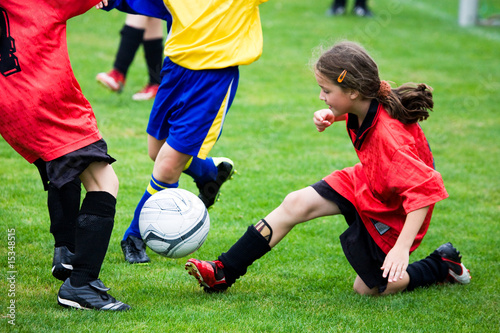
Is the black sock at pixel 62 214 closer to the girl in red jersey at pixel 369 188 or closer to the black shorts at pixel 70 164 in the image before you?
the black shorts at pixel 70 164

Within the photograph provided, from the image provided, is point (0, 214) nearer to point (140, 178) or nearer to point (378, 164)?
point (140, 178)

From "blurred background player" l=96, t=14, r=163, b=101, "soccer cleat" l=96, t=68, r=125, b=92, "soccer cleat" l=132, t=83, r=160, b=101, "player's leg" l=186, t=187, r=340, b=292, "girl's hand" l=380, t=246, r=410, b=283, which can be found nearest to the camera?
"girl's hand" l=380, t=246, r=410, b=283

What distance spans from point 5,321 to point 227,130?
413cm

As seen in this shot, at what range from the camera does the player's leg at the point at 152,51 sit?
24.1 ft

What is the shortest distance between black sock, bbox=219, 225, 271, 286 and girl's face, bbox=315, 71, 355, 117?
2.59ft

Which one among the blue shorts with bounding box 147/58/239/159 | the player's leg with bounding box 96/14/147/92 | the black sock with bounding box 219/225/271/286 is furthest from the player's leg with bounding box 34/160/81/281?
the player's leg with bounding box 96/14/147/92

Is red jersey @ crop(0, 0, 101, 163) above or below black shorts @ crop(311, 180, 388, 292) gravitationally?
above

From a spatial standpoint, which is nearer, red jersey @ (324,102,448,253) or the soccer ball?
red jersey @ (324,102,448,253)

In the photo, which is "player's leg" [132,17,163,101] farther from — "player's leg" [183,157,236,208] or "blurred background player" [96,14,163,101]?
"player's leg" [183,157,236,208]

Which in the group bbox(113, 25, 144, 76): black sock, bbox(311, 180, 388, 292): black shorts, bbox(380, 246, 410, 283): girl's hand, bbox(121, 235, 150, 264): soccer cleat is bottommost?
bbox(113, 25, 144, 76): black sock

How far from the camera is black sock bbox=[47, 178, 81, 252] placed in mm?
3379

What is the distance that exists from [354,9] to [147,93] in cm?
685

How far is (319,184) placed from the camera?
3506 millimetres

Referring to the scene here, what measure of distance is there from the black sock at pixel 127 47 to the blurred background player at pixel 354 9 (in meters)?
6.81
